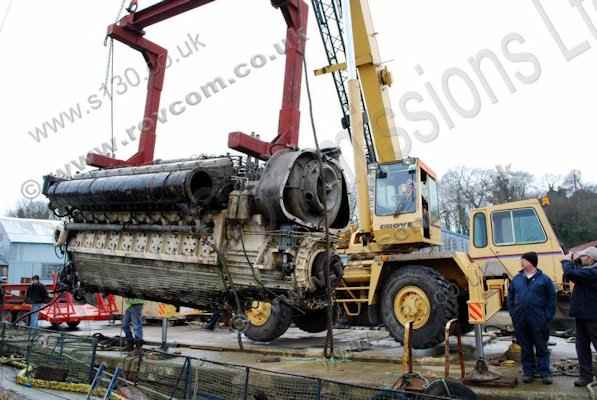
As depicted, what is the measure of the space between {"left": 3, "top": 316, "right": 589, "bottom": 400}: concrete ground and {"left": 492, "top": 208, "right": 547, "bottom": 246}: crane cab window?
159 centimetres

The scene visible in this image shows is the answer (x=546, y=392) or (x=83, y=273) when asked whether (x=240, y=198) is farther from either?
(x=546, y=392)

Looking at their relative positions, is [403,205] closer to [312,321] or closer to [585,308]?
[312,321]

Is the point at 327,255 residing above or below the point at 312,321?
above

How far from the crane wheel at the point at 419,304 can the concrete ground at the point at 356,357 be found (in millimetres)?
283

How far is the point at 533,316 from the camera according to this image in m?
5.02

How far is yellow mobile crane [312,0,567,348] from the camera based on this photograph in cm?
670

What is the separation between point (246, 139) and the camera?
5.21m

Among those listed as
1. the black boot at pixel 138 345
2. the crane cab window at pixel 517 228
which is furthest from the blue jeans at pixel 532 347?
the black boot at pixel 138 345

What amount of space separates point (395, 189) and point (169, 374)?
13.8 feet

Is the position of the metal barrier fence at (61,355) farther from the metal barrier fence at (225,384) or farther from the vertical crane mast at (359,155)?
the vertical crane mast at (359,155)

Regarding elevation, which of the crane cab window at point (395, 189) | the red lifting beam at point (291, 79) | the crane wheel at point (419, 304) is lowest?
the crane wheel at point (419, 304)

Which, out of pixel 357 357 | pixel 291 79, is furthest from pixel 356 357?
pixel 291 79

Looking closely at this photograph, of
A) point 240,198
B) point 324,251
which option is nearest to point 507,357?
point 324,251

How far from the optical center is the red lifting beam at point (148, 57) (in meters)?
6.56
